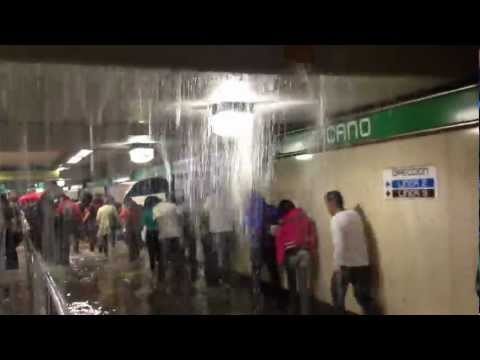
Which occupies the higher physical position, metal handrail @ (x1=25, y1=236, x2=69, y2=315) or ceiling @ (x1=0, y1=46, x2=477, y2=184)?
ceiling @ (x1=0, y1=46, x2=477, y2=184)

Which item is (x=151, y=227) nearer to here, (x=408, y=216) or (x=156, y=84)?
(x=156, y=84)

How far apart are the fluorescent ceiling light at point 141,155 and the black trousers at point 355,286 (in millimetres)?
1845

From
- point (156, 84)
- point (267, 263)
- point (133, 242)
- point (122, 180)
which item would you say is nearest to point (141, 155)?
point (122, 180)

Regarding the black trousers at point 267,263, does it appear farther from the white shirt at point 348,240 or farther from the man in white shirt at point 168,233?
the man in white shirt at point 168,233

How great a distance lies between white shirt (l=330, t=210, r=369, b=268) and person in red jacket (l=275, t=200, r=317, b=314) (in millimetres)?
196

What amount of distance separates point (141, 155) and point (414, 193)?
2407mm

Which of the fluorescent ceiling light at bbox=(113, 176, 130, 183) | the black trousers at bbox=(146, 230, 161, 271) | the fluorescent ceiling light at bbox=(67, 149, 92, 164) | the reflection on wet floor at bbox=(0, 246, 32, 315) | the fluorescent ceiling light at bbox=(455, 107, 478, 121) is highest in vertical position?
the fluorescent ceiling light at bbox=(455, 107, 478, 121)

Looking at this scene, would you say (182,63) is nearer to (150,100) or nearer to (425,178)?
(150,100)

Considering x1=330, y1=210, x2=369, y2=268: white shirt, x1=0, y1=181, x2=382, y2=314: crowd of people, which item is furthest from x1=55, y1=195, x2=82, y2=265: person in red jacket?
x1=330, y1=210, x2=369, y2=268: white shirt

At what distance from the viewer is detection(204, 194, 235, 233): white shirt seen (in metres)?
3.87

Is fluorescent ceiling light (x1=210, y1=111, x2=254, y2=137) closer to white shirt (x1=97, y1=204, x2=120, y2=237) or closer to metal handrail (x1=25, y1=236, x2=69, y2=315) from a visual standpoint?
white shirt (x1=97, y1=204, x2=120, y2=237)

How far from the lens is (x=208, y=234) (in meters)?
3.93

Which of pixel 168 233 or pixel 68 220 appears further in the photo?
pixel 168 233
